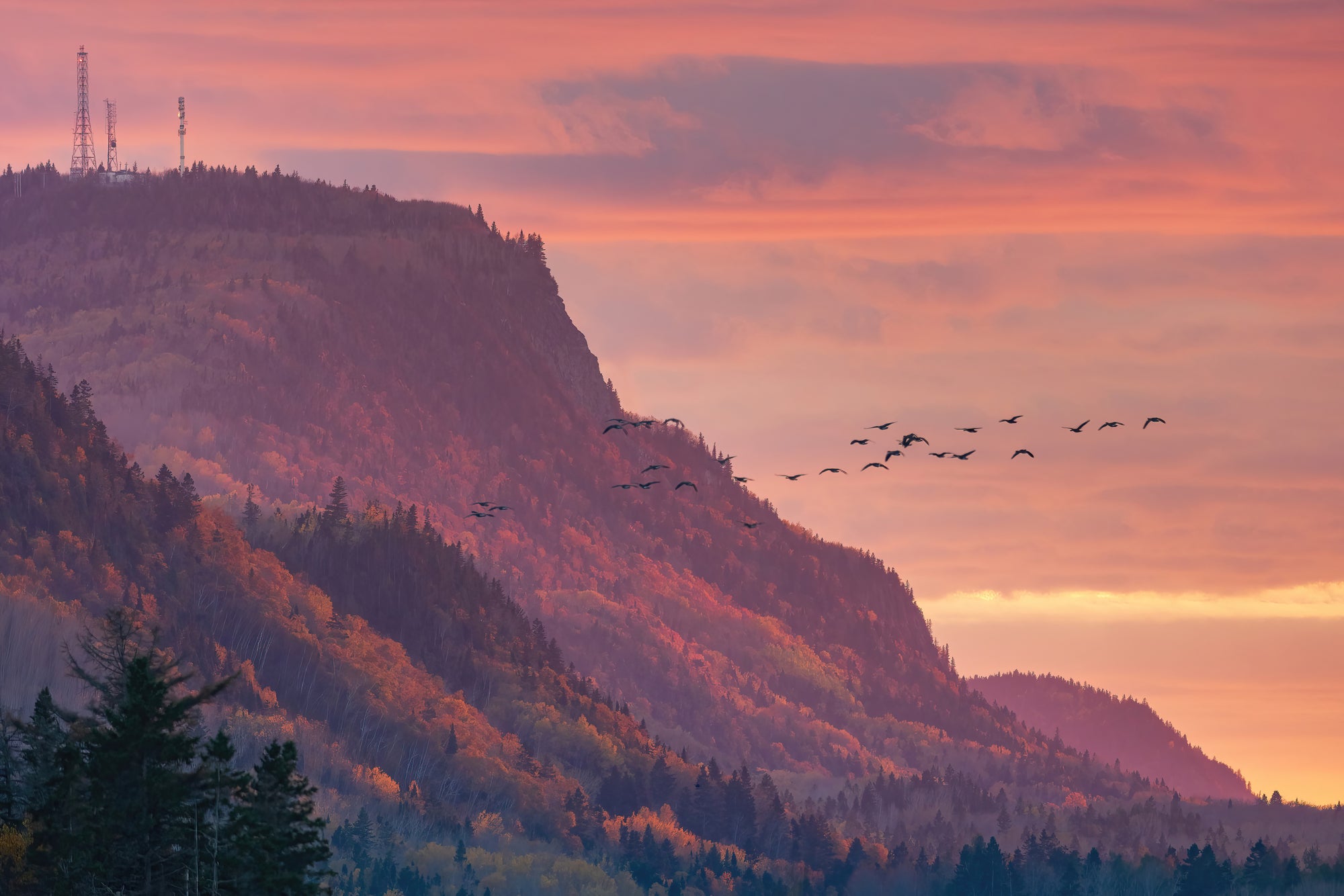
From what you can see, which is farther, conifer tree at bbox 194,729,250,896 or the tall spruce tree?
conifer tree at bbox 194,729,250,896

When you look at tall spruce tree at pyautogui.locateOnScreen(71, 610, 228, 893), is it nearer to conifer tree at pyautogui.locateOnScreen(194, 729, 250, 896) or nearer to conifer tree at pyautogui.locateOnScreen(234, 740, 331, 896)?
conifer tree at pyautogui.locateOnScreen(194, 729, 250, 896)

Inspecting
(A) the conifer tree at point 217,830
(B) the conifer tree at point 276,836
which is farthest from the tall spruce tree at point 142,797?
(B) the conifer tree at point 276,836

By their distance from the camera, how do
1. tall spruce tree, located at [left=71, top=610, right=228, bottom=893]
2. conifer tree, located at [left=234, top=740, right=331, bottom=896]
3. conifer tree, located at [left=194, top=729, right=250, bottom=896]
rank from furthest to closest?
1. conifer tree, located at [left=234, top=740, right=331, bottom=896]
2. conifer tree, located at [left=194, top=729, right=250, bottom=896]
3. tall spruce tree, located at [left=71, top=610, right=228, bottom=893]

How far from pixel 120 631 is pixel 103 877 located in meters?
18.0

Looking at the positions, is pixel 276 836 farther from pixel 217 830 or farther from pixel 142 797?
pixel 142 797

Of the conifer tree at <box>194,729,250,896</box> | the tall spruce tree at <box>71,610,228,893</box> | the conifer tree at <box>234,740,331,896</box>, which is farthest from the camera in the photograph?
the conifer tree at <box>234,740,331,896</box>

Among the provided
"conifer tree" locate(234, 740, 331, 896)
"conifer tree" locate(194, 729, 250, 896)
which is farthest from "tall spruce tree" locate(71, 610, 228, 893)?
"conifer tree" locate(234, 740, 331, 896)

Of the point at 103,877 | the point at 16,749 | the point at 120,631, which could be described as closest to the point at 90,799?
the point at 103,877

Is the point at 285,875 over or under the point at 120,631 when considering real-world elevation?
under

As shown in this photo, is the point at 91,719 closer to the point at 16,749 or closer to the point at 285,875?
the point at 285,875

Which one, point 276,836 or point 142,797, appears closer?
point 142,797

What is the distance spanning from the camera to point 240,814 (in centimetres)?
13750

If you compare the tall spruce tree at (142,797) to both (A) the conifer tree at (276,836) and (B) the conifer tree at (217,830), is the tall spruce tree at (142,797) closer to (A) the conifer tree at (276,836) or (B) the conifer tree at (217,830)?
(B) the conifer tree at (217,830)

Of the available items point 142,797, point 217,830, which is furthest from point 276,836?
point 142,797
